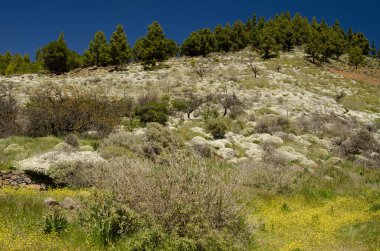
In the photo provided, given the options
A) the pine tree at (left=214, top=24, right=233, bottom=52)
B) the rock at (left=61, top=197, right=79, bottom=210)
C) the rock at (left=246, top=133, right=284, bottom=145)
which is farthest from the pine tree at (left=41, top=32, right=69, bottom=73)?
the rock at (left=61, top=197, right=79, bottom=210)

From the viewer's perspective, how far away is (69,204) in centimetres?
1023

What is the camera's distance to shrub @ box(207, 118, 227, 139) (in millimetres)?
26359

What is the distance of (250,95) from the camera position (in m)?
40.8

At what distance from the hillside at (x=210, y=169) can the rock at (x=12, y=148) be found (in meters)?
0.22

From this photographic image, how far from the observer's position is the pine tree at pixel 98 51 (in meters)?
61.3

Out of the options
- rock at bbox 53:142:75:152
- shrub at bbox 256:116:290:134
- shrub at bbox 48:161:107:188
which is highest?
shrub at bbox 256:116:290:134

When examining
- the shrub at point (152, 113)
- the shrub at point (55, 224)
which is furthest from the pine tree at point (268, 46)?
the shrub at point (55, 224)

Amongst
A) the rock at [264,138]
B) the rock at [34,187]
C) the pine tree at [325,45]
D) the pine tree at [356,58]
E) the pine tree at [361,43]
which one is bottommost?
the rock at [34,187]

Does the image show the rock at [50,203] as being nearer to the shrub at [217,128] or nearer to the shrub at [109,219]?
the shrub at [109,219]

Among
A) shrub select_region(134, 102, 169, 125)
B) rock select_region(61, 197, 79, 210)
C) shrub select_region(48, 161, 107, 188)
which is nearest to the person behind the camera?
rock select_region(61, 197, 79, 210)

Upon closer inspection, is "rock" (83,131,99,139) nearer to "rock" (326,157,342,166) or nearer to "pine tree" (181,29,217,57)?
"rock" (326,157,342,166)

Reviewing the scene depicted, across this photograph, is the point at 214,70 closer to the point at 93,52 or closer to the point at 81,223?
the point at 93,52

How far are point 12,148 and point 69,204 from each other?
9.78 m

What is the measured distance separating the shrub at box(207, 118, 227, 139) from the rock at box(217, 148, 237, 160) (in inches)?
147
